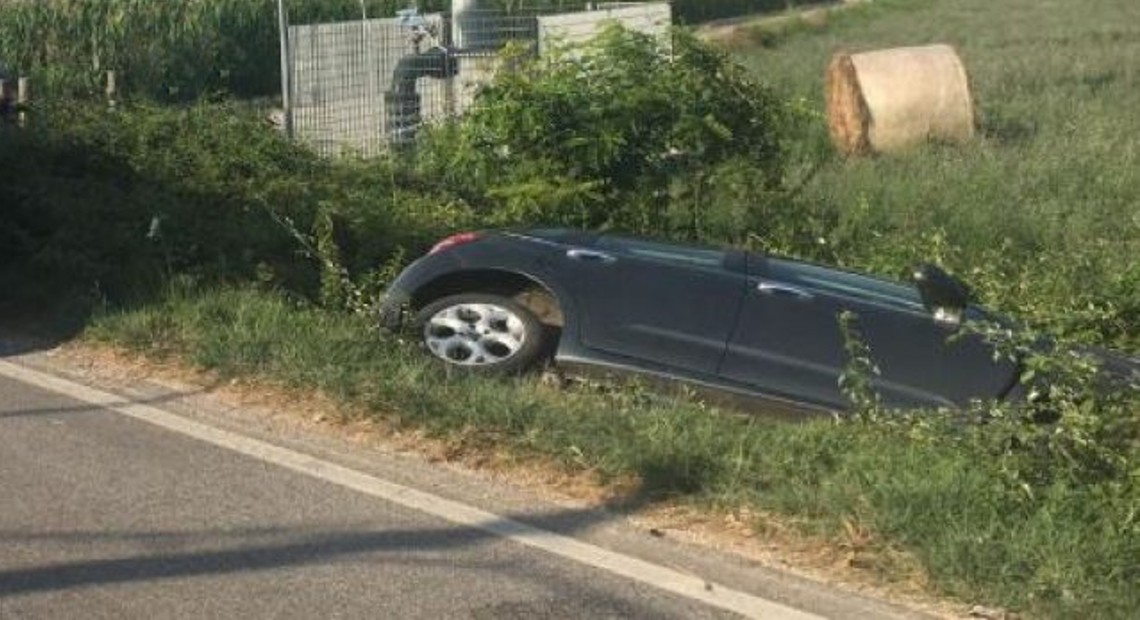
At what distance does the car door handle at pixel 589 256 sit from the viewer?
721 centimetres

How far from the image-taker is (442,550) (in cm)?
518

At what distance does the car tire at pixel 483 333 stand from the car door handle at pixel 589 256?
33 cm

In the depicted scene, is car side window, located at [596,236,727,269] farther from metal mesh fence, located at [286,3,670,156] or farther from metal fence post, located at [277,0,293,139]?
metal mesh fence, located at [286,3,670,156]

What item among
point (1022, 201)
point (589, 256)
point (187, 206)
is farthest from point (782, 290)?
point (1022, 201)

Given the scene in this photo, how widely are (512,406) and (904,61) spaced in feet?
37.4

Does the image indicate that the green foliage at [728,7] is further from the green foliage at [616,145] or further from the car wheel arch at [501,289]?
the car wheel arch at [501,289]

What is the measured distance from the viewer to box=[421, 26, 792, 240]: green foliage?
10766 millimetres

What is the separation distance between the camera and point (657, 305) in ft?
22.7

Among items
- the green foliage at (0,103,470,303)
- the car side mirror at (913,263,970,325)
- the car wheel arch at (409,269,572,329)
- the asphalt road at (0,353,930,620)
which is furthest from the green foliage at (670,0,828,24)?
the asphalt road at (0,353,930,620)

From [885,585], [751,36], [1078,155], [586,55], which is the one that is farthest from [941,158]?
[751,36]

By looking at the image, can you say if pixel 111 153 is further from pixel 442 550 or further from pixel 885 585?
pixel 885 585

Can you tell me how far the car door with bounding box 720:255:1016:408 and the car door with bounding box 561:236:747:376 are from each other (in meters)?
0.09

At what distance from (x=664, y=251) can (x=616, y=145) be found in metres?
3.37

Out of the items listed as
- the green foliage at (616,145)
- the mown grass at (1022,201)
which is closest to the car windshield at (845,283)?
the mown grass at (1022,201)
